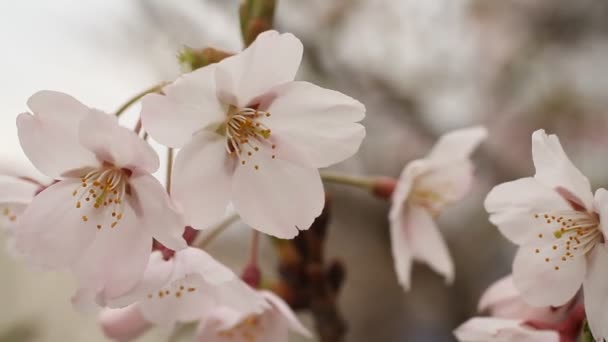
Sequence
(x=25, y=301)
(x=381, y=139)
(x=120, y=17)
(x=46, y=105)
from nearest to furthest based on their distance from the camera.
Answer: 1. (x=46, y=105)
2. (x=25, y=301)
3. (x=120, y=17)
4. (x=381, y=139)

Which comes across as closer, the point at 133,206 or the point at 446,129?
the point at 133,206

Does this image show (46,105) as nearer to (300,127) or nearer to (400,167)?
(300,127)

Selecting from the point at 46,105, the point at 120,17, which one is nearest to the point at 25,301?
the point at 120,17

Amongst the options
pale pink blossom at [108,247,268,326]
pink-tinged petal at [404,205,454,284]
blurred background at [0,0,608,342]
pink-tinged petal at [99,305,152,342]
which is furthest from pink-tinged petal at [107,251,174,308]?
blurred background at [0,0,608,342]

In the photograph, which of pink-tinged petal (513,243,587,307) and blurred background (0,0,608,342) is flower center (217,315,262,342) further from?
blurred background (0,0,608,342)

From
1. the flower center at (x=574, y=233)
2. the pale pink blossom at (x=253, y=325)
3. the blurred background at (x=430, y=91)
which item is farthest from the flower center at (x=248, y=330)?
the blurred background at (x=430, y=91)

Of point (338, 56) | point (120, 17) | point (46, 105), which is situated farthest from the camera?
point (338, 56)

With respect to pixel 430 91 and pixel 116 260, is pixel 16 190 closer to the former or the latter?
pixel 116 260
